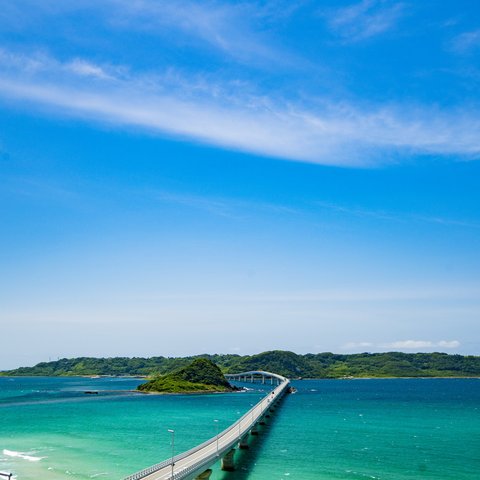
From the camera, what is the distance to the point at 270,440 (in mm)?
87750

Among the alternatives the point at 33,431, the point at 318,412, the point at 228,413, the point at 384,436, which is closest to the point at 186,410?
the point at 228,413

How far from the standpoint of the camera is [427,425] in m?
107

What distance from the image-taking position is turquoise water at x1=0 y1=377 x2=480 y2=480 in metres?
62.6

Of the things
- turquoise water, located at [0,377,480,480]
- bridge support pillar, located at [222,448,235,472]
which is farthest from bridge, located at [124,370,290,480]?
turquoise water, located at [0,377,480,480]

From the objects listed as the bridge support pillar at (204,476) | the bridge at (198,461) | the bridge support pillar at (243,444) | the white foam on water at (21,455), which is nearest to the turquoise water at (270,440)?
the white foam on water at (21,455)

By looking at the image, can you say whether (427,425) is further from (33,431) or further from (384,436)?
(33,431)

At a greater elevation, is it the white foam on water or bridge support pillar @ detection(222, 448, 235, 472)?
bridge support pillar @ detection(222, 448, 235, 472)

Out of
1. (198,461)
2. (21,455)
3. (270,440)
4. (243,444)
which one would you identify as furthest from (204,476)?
(270,440)

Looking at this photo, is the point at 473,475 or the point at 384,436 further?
the point at 384,436

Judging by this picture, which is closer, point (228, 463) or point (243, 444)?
point (228, 463)

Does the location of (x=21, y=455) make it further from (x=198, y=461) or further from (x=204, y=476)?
(x=198, y=461)

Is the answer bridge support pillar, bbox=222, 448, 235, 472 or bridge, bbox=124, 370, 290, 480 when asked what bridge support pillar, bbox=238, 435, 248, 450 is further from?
bridge support pillar, bbox=222, 448, 235, 472

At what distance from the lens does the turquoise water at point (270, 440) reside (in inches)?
2464

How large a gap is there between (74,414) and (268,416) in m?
50.1
